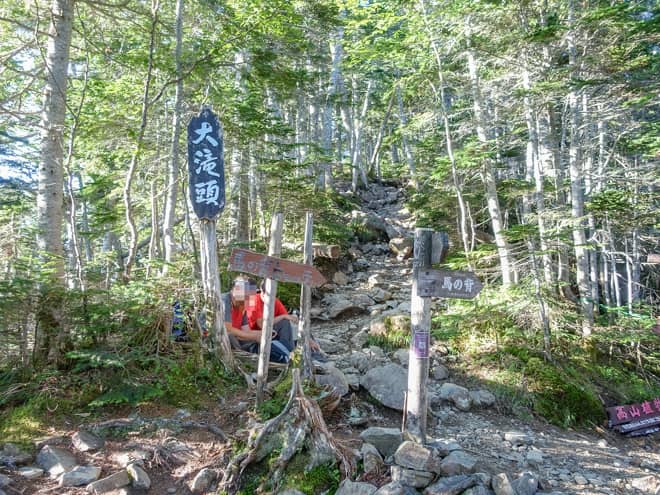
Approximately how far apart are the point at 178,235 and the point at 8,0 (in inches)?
271

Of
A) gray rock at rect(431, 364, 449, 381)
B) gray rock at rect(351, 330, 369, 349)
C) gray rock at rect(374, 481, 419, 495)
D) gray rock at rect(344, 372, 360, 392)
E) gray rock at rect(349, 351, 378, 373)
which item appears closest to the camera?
gray rock at rect(374, 481, 419, 495)

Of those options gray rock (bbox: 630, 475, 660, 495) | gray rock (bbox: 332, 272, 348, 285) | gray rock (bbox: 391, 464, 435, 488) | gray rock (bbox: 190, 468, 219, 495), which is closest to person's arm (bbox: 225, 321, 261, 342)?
gray rock (bbox: 190, 468, 219, 495)

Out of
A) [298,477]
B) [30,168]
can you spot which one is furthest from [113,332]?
[30,168]

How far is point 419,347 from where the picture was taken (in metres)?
3.70

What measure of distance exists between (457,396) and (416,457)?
7.94 feet

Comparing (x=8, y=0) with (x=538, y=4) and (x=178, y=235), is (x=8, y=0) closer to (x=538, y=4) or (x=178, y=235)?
(x=178, y=235)

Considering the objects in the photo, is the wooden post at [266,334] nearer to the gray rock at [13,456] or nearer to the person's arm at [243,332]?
the person's arm at [243,332]

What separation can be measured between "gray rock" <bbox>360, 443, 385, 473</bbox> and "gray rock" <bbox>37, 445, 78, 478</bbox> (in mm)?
2554

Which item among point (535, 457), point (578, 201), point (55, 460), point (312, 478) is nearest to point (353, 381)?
point (312, 478)

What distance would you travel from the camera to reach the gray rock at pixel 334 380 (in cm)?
470

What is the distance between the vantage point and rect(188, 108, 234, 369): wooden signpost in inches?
192

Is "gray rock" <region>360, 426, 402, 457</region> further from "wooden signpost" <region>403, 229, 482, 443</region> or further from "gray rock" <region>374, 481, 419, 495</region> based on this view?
"gray rock" <region>374, 481, 419, 495</region>

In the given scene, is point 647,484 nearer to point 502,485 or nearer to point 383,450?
point 502,485

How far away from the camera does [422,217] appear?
1323 centimetres
